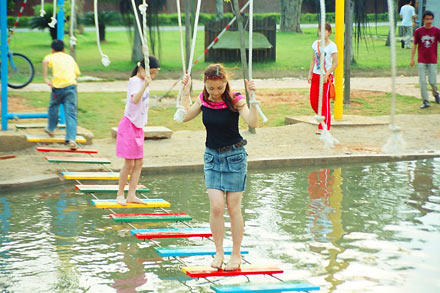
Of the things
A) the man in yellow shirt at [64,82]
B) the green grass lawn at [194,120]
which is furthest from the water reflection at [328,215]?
the green grass lawn at [194,120]

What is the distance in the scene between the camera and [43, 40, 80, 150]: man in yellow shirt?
35.9 feet

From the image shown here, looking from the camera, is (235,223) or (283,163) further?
(283,163)

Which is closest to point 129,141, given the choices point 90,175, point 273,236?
point 90,175

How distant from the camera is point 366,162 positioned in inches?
428

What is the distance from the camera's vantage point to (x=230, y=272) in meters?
5.64

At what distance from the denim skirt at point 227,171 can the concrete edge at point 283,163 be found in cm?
411

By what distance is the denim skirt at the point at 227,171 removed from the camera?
5.69m

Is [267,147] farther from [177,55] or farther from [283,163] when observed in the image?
[177,55]

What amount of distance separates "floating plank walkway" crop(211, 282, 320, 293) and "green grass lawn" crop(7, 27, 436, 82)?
532 inches

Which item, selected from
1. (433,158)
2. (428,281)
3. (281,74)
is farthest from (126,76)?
(428,281)

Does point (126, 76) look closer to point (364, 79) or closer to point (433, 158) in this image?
point (364, 79)

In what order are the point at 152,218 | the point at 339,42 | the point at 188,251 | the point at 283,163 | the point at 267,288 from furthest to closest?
the point at 339,42, the point at 283,163, the point at 152,218, the point at 188,251, the point at 267,288

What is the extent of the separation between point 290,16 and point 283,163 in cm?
2889

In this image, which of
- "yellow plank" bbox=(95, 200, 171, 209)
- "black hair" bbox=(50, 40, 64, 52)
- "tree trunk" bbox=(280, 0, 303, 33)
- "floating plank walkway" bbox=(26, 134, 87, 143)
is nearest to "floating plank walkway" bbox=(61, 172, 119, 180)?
"yellow plank" bbox=(95, 200, 171, 209)
